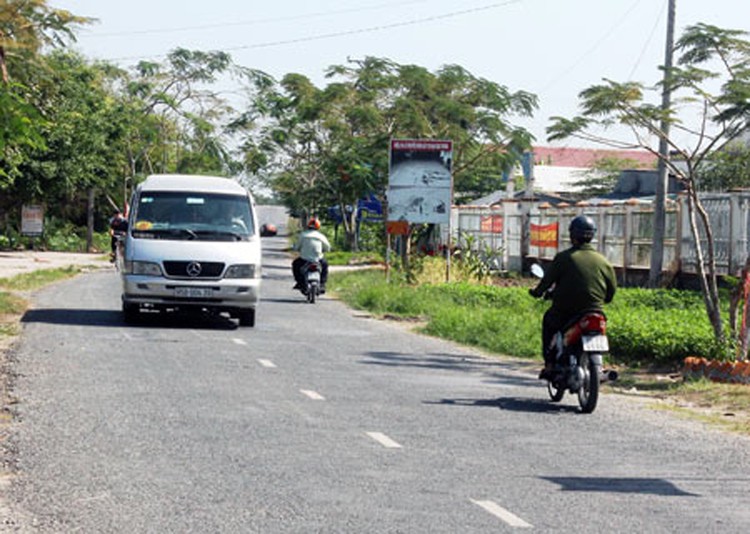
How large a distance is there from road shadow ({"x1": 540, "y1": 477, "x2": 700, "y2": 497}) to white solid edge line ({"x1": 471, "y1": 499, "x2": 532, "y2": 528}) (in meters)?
0.72

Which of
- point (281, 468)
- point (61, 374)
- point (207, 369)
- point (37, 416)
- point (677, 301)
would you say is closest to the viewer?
point (281, 468)

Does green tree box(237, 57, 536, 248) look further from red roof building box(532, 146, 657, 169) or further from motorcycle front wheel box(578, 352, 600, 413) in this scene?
red roof building box(532, 146, 657, 169)

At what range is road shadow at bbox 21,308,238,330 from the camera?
19203 millimetres

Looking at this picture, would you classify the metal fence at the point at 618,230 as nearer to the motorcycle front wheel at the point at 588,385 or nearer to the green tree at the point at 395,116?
the green tree at the point at 395,116

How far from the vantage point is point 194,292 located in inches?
739

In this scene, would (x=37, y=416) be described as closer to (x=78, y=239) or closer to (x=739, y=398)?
(x=739, y=398)

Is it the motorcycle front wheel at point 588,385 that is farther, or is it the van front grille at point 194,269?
the van front grille at point 194,269

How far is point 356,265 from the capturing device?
51.8m

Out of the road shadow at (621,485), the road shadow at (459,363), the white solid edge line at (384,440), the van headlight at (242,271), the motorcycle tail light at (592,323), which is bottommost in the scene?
the road shadow at (459,363)

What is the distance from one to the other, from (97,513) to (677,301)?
18661 millimetres

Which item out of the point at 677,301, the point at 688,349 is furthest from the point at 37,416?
the point at 677,301

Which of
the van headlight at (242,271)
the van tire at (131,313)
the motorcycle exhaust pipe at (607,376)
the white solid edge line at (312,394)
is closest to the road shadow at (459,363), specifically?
the motorcycle exhaust pipe at (607,376)

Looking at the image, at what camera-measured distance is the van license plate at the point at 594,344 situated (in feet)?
37.4

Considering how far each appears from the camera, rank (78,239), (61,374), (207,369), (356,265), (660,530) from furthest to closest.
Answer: (78,239) → (356,265) → (207,369) → (61,374) → (660,530)
